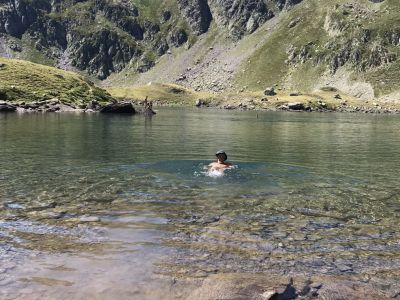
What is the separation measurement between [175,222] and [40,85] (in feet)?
484

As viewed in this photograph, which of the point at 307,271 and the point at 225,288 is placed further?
the point at 307,271

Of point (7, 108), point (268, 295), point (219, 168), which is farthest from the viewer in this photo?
point (7, 108)

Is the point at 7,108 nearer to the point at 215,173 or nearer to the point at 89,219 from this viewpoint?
the point at 215,173

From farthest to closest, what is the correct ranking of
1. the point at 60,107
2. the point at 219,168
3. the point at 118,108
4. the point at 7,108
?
1. the point at 60,107
2. the point at 118,108
3. the point at 7,108
4. the point at 219,168

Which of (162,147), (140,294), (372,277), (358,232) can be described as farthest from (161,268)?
(162,147)

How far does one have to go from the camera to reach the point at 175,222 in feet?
58.7

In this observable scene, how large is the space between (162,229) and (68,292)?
6.03m

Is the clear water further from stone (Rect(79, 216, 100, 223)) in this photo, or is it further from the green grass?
the green grass

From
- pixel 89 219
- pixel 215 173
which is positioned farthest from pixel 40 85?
pixel 89 219

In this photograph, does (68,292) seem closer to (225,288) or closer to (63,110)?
(225,288)

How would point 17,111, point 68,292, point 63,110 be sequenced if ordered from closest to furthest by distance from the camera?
point 68,292, point 17,111, point 63,110

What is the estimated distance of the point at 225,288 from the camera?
11.6 metres

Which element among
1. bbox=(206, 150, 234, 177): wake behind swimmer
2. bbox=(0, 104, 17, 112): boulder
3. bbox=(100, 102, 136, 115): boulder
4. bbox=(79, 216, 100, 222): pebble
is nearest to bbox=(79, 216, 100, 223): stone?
bbox=(79, 216, 100, 222): pebble

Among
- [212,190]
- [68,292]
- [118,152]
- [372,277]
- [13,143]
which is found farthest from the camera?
[13,143]
